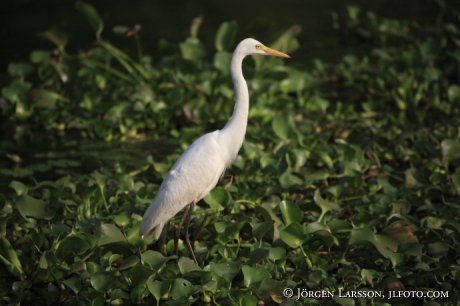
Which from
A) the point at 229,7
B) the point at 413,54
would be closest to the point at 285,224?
the point at 413,54

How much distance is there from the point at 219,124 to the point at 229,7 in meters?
4.30

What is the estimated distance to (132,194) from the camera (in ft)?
16.4

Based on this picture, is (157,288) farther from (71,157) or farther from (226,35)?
(226,35)

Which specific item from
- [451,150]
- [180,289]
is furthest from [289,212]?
[451,150]

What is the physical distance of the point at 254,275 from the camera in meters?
3.86

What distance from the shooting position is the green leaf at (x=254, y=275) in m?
3.85

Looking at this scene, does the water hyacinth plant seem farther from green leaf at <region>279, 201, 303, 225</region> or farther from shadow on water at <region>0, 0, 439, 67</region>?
shadow on water at <region>0, 0, 439, 67</region>

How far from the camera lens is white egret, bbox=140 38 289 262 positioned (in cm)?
418

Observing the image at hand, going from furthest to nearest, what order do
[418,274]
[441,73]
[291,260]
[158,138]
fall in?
1. [441,73]
2. [158,138]
3. [291,260]
4. [418,274]

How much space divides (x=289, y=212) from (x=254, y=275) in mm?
646

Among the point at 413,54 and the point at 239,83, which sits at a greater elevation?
the point at 239,83

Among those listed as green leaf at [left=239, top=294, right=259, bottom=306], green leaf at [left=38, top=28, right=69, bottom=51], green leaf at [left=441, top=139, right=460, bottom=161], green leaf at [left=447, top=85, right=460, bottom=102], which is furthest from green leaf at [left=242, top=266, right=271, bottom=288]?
green leaf at [left=38, top=28, right=69, bottom=51]

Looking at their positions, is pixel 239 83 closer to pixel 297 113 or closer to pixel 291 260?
pixel 291 260

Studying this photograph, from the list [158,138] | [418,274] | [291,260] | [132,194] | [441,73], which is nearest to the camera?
[418,274]
